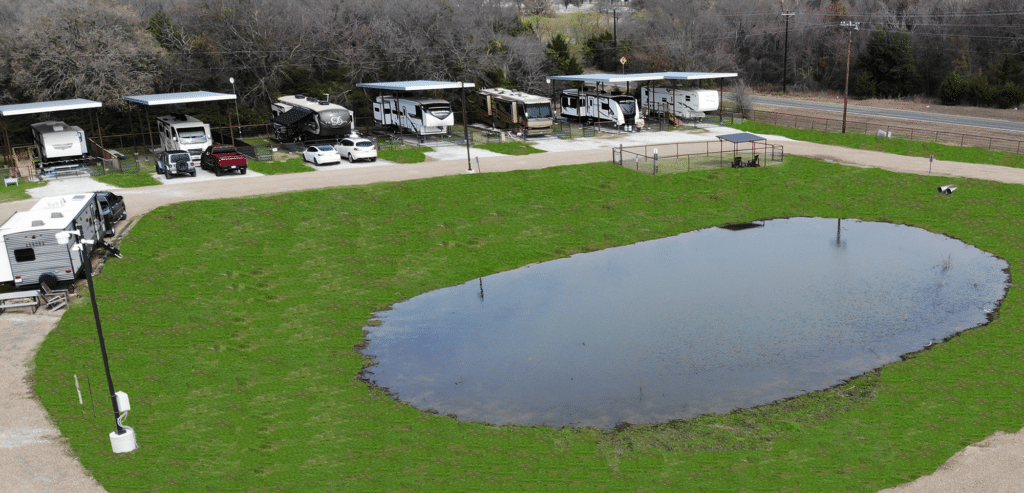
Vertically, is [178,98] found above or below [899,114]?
above

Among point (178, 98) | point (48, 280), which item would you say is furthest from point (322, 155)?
point (48, 280)

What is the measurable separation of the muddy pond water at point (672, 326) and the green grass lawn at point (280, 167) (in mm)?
20269

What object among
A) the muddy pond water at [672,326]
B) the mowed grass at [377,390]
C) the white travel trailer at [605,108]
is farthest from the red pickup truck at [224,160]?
the white travel trailer at [605,108]

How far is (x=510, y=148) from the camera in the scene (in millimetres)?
56188

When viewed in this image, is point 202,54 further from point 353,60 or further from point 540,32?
point 540,32

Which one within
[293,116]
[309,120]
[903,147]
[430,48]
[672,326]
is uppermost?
[430,48]

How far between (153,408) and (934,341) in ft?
76.5

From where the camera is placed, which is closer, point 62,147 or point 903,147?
point 62,147

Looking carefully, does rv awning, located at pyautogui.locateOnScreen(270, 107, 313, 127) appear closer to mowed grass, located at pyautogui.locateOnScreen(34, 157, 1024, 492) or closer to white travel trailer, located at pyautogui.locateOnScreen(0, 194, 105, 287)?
mowed grass, located at pyautogui.locateOnScreen(34, 157, 1024, 492)

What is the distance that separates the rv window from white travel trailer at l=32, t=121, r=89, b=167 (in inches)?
939

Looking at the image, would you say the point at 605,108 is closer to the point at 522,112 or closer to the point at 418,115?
the point at 522,112

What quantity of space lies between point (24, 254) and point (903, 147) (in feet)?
165

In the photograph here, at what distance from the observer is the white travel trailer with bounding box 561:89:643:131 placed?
6341cm

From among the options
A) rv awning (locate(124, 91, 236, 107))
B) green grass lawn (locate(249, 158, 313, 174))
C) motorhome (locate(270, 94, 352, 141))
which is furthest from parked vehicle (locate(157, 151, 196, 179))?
motorhome (locate(270, 94, 352, 141))
